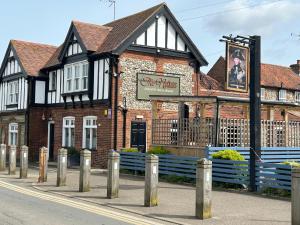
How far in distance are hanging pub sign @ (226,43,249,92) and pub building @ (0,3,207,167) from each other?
9989 mm

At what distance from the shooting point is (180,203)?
38.7 feet

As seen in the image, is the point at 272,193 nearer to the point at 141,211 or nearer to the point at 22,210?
the point at 141,211

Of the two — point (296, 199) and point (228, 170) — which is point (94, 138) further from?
point (296, 199)

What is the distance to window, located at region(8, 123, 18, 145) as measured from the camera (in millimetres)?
31878

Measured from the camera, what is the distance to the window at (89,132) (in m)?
24.7

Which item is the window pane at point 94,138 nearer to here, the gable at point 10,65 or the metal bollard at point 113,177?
the gable at point 10,65

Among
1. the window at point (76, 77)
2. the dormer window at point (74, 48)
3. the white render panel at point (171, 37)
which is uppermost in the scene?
the white render panel at point (171, 37)

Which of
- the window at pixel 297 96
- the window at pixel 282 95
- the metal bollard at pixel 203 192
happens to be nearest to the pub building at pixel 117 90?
the metal bollard at pixel 203 192

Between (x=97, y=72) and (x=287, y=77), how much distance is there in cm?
3121

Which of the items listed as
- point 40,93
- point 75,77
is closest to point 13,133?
point 40,93

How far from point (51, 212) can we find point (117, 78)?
13.9m

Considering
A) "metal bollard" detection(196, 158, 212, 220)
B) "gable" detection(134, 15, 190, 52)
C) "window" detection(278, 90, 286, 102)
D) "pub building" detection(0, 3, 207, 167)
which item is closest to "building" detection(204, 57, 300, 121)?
"window" detection(278, 90, 286, 102)

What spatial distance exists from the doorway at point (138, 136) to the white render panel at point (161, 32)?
462 centimetres

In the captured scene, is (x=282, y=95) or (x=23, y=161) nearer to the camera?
(x=23, y=161)
